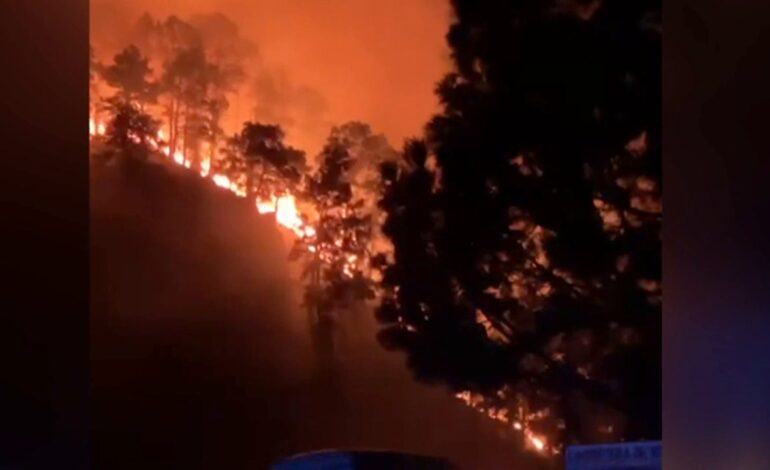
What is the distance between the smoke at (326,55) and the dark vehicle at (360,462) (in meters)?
0.59

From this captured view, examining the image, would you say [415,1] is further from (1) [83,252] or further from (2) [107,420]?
(2) [107,420]

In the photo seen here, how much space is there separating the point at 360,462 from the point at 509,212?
0.61 metres

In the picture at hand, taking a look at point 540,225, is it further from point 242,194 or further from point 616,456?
point 242,194

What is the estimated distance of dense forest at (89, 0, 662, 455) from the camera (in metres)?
1.85

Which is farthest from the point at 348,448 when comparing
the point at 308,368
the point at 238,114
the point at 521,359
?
the point at 238,114

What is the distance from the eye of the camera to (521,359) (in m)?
2.07

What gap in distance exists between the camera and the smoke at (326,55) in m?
1.73

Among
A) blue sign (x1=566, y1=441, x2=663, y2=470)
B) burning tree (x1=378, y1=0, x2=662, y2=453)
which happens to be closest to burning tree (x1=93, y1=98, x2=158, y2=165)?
burning tree (x1=378, y1=0, x2=662, y2=453)

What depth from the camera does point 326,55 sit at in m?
1.85

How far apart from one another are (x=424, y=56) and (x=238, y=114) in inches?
16.3

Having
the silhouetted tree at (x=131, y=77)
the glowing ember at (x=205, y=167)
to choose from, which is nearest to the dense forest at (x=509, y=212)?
the glowing ember at (x=205, y=167)

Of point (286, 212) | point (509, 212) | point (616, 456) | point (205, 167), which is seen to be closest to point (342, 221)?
point (286, 212)

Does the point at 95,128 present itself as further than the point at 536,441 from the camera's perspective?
No

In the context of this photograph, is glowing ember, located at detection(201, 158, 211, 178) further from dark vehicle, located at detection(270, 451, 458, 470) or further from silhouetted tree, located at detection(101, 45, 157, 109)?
dark vehicle, located at detection(270, 451, 458, 470)
